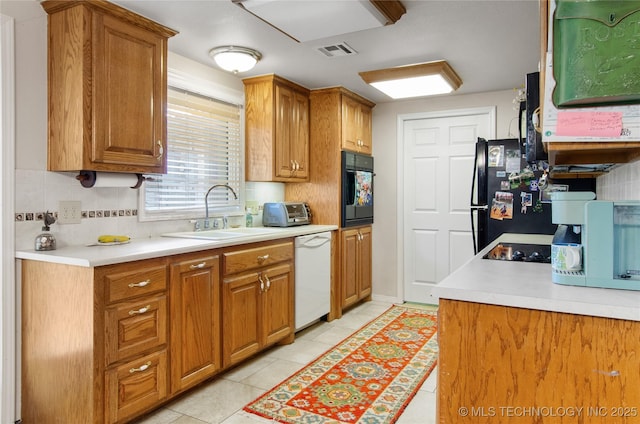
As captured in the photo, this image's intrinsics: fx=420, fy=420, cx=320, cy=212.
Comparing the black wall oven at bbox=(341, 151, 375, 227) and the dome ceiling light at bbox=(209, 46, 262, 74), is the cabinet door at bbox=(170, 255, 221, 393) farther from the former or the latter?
the black wall oven at bbox=(341, 151, 375, 227)

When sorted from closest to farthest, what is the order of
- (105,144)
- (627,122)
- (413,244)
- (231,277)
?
(627,122) < (105,144) < (231,277) < (413,244)

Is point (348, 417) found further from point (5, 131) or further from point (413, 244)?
point (413, 244)

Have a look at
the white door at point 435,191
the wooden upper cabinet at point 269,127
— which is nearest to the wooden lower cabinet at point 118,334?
the wooden upper cabinet at point 269,127

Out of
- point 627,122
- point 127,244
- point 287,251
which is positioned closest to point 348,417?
point 287,251

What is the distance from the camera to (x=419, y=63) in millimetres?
3352

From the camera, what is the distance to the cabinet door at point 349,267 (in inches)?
168

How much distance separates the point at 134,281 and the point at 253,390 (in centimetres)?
105

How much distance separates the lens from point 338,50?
3.02 metres

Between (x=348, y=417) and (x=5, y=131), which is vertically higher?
(x=5, y=131)

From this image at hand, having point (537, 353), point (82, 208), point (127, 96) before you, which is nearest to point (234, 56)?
point (127, 96)

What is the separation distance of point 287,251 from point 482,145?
1842 mm

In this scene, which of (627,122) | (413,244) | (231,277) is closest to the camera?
(627,122)

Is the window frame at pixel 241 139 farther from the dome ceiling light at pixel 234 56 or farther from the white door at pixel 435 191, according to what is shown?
the white door at pixel 435 191

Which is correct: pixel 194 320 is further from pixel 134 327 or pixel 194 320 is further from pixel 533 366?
pixel 533 366
